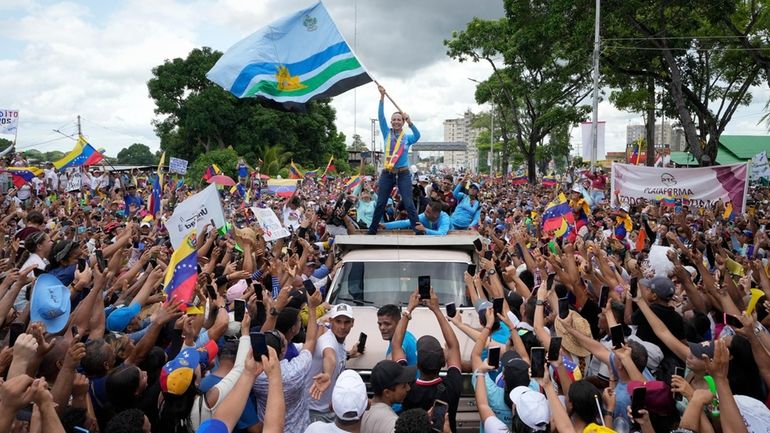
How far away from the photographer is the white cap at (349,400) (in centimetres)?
328

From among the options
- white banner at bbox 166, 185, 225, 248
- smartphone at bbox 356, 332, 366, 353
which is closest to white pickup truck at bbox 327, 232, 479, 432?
smartphone at bbox 356, 332, 366, 353

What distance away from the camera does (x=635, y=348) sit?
161 inches

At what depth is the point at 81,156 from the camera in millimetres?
17219

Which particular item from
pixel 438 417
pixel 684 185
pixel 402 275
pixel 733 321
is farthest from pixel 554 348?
pixel 684 185

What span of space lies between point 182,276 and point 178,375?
180cm

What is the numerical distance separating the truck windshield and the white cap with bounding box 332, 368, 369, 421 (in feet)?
9.77

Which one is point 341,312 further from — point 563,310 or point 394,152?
point 394,152

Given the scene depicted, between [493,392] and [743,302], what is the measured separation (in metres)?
2.83

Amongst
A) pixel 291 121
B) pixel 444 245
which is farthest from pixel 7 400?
pixel 291 121

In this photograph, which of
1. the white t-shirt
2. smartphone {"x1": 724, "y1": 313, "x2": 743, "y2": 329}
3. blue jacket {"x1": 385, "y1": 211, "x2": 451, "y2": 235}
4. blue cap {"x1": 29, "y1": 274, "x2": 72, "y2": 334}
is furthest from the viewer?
blue jacket {"x1": 385, "y1": 211, "x2": 451, "y2": 235}

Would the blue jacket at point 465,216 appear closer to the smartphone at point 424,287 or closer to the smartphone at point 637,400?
the smartphone at point 424,287

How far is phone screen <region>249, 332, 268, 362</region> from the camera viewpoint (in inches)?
134

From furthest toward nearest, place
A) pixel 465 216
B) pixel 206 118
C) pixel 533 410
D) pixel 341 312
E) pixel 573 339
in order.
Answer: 1. pixel 206 118
2. pixel 465 216
3. pixel 573 339
4. pixel 341 312
5. pixel 533 410

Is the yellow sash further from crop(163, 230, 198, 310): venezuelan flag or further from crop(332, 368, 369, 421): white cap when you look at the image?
crop(332, 368, 369, 421): white cap
